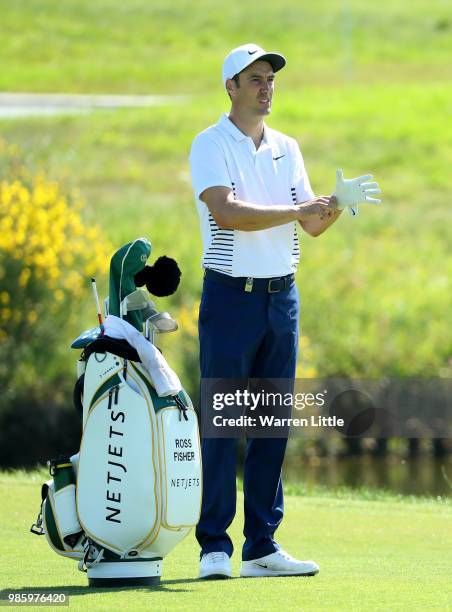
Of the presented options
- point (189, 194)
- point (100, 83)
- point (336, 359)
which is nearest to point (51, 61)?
point (100, 83)

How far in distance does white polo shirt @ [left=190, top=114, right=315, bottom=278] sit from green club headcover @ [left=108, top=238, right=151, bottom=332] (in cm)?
37

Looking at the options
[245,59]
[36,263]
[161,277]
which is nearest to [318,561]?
[161,277]

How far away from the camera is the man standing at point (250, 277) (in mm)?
5109

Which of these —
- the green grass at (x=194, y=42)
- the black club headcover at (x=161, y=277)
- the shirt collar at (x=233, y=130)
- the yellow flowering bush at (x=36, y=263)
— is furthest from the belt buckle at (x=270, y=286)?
the green grass at (x=194, y=42)

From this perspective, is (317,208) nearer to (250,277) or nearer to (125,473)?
(250,277)

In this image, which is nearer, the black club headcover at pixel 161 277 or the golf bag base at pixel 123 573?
the golf bag base at pixel 123 573

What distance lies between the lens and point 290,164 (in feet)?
17.4

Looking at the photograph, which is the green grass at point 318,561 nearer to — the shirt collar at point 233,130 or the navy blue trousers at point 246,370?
the navy blue trousers at point 246,370

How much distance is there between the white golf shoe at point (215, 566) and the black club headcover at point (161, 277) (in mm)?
947

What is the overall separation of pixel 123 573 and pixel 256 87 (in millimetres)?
1797

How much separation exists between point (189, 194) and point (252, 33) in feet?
67.5

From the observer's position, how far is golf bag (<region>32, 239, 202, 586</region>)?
4.66 m

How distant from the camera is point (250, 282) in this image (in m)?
5.12

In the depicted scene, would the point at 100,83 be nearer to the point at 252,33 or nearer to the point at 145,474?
the point at 252,33
